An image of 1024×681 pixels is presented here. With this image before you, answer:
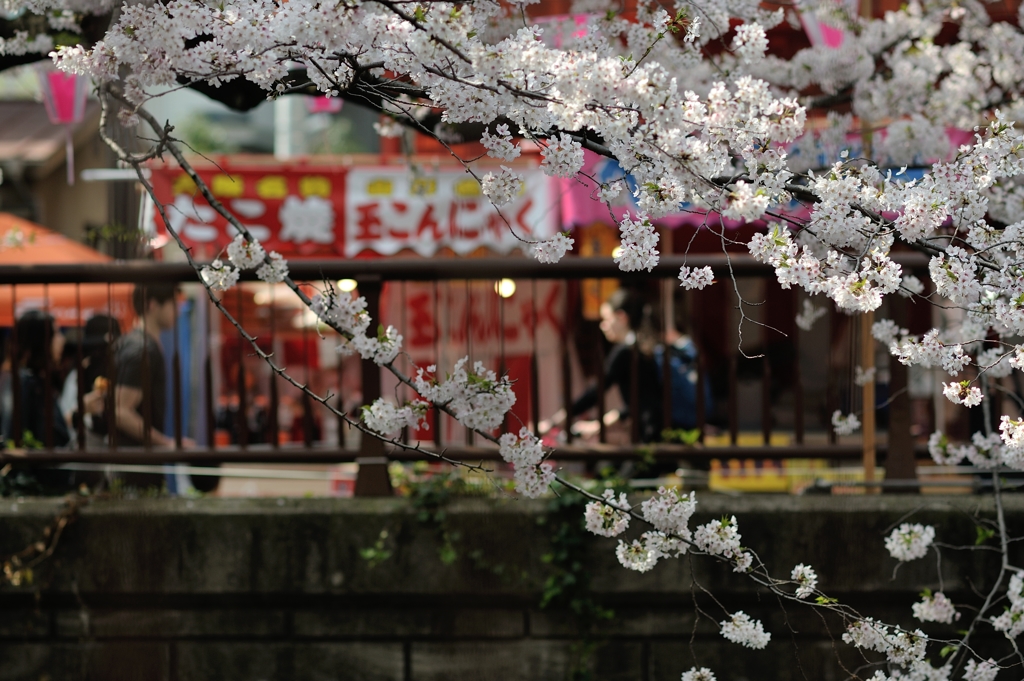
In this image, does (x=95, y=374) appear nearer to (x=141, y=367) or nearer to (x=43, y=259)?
(x=141, y=367)

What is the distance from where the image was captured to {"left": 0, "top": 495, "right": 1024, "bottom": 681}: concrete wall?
4586mm

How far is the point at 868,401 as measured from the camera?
4.94 m

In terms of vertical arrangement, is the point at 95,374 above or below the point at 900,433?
above

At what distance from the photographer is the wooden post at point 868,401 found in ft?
16.0

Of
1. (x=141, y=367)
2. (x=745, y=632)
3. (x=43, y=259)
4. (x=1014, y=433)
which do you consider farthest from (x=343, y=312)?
(x=43, y=259)

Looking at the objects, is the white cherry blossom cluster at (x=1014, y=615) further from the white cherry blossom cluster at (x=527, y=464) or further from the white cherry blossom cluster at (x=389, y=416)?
the white cherry blossom cluster at (x=389, y=416)

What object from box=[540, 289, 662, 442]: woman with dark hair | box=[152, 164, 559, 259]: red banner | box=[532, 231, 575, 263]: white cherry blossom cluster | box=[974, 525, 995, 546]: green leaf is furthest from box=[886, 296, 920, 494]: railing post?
box=[152, 164, 559, 259]: red banner

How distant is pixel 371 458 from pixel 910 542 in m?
2.41

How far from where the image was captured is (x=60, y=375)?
19.6 ft

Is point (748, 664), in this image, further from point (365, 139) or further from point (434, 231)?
point (365, 139)

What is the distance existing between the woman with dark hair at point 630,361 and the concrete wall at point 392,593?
129cm

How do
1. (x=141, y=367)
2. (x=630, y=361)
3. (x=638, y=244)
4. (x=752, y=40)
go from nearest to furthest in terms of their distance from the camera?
1. (x=638, y=244)
2. (x=752, y=40)
3. (x=141, y=367)
4. (x=630, y=361)

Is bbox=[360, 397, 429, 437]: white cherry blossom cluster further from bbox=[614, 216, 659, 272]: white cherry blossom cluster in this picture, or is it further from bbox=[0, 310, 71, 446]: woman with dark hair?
bbox=[0, 310, 71, 446]: woman with dark hair

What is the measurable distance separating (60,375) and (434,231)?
14.5 feet
